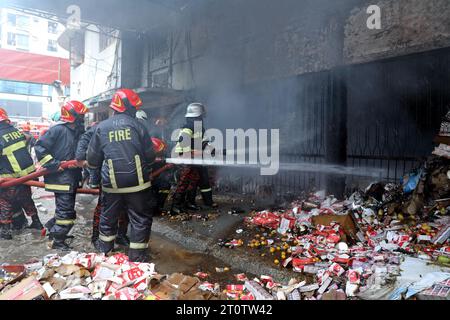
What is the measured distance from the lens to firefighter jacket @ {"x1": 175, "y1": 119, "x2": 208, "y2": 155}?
5.87m

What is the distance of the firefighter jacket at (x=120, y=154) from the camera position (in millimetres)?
3623

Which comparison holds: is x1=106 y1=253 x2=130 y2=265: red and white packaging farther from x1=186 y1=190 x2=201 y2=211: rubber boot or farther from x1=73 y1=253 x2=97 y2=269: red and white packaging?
x1=186 y1=190 x2=201 y2=211: rubber boot

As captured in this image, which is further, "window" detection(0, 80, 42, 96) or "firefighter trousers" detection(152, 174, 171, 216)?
"window" detection(0, 80, 42, 96)

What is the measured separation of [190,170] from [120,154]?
8.38ft

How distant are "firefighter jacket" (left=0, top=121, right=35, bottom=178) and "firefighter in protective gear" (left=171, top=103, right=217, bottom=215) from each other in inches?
103

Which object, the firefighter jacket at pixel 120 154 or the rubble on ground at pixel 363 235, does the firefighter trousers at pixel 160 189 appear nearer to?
the rubble on ground at pixel 363 235

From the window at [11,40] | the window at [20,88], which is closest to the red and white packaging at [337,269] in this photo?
the window at [20,88]

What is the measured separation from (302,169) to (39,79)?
103 feet

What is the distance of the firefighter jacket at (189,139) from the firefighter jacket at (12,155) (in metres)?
2.63

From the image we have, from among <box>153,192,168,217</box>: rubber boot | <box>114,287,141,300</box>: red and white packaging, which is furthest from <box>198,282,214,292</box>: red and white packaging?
<box>153,192,168,217</box>: rubber boot

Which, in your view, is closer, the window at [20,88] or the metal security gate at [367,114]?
the metal security gate at [367,114]

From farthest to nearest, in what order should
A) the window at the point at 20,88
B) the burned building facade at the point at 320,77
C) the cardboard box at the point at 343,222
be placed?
the window at the point at 20,88 → the burned building facade at the point at 320,77 → the cardboard box at the point at 343,222

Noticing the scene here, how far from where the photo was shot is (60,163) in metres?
4.48

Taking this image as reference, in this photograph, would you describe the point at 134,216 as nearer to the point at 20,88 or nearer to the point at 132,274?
the point at 132,274
